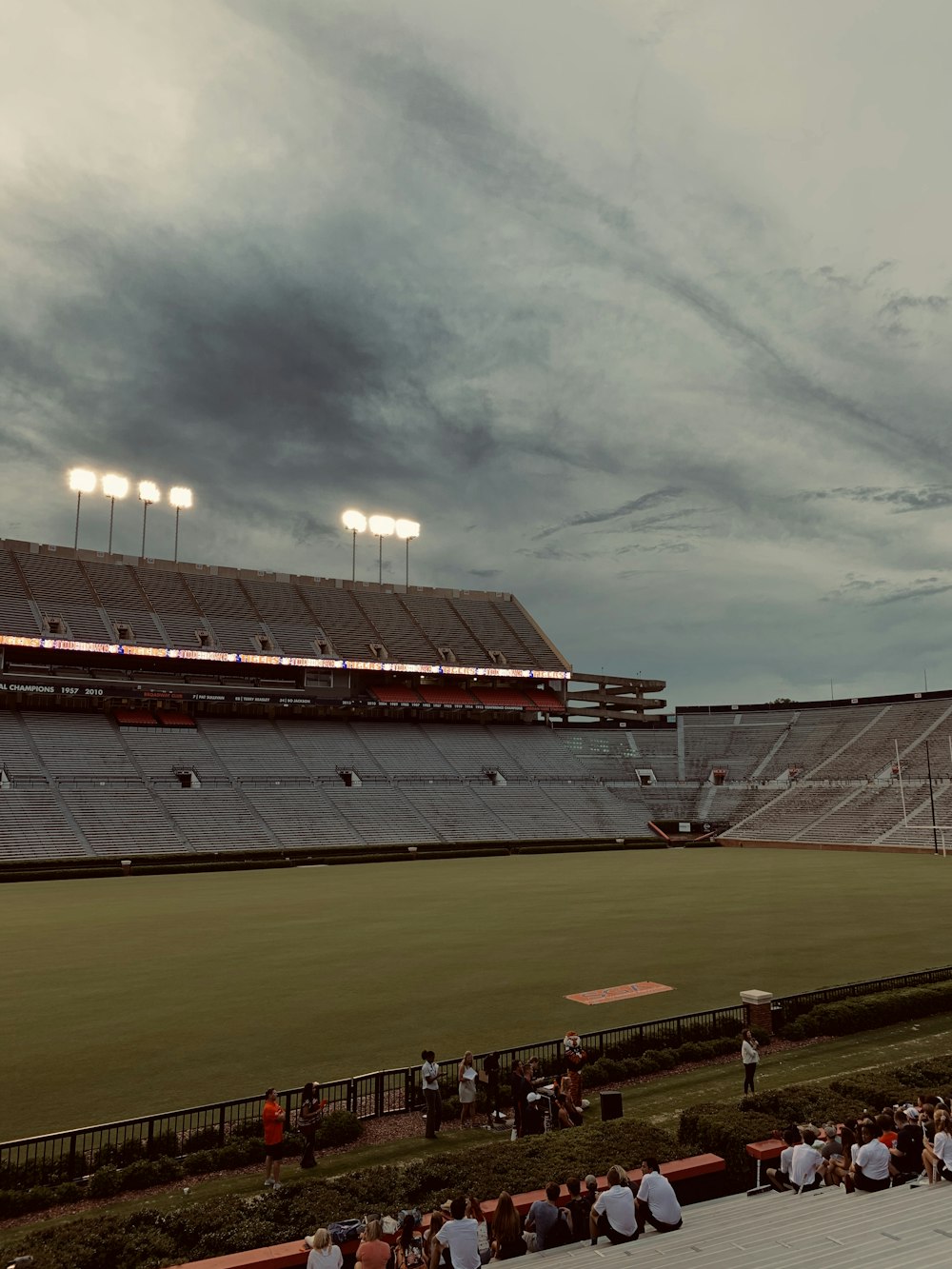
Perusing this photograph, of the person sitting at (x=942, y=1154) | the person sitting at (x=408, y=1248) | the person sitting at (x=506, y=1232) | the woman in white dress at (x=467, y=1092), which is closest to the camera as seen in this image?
the person sitting at (x=408, y=1248)

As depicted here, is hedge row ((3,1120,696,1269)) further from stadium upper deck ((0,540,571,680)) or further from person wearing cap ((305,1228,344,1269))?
stadium upper deck ((0,540,571,680))

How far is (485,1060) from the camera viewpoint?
14.3m

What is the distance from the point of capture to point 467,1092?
45.3ft

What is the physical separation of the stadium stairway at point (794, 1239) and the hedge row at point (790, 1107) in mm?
1408

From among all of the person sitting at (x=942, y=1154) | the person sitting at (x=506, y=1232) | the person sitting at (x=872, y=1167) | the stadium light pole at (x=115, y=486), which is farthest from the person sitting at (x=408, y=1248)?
the stadium light pole at (x=115, y=486)

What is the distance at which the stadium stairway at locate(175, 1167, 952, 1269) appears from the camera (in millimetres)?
7973

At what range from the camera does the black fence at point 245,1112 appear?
11852 mm

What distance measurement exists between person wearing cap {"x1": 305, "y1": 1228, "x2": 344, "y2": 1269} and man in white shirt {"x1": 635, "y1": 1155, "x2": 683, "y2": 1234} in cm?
352

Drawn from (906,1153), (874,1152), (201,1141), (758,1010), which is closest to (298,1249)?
(201,1141)

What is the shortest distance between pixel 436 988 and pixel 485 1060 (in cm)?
756

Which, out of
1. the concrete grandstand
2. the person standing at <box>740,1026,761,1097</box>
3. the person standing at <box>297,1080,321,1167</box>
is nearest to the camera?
the person standing at <box>297,1080,321,1167</box>

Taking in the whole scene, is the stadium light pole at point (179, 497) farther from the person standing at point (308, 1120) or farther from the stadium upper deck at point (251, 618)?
the person standing at point (308, 1120)

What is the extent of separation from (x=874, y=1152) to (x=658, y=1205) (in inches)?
113

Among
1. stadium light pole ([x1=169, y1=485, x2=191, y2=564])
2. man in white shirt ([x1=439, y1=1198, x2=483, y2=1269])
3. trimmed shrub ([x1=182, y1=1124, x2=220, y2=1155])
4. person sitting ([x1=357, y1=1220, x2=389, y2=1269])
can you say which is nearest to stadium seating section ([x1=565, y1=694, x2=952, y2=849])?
stadium light pole ([x1=169, y1=485, x2=191, y2=564])
